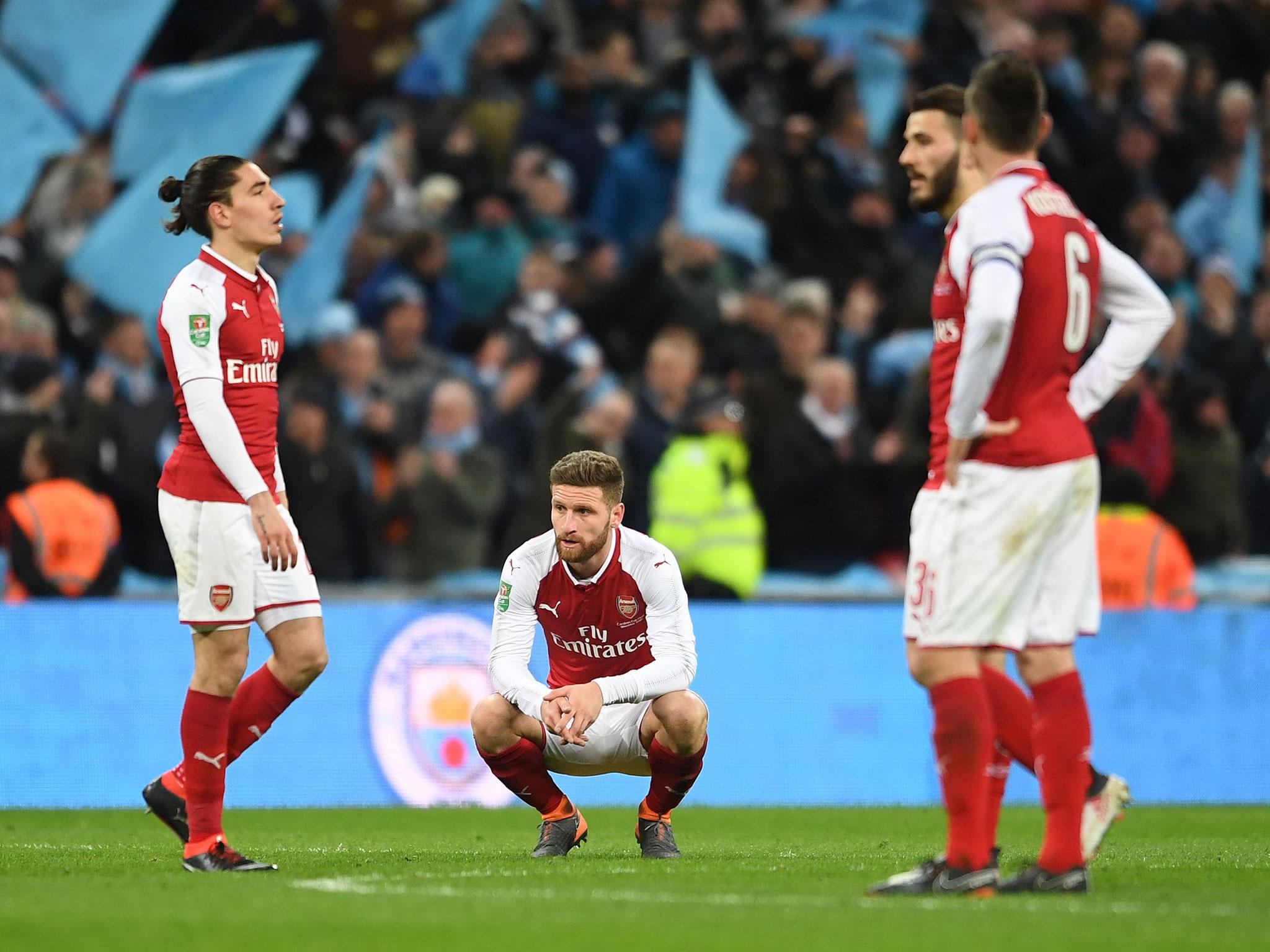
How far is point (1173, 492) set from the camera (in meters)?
12.8

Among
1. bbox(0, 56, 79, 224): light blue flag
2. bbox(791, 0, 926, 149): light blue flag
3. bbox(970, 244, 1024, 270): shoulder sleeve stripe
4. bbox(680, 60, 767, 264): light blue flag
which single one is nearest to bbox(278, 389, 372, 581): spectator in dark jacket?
bbox(0, 56, 79, 224): light blue flag

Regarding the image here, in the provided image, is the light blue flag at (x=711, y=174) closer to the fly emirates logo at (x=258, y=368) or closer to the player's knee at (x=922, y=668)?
the fly emirates logo at (x=258, y=368)

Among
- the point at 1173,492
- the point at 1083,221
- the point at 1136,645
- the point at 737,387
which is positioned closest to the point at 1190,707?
the point at 1136,645

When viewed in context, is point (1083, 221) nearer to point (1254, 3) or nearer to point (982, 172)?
point (982, 172)

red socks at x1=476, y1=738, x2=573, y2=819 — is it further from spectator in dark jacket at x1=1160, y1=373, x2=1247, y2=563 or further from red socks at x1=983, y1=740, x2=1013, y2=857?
spectator in dark jacket at x1=1160, y1=373, x2=1247, y2=563

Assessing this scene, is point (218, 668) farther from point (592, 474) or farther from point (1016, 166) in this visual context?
point (1016, 166)

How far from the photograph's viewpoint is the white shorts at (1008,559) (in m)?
5.39

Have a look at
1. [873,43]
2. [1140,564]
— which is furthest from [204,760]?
[873,43]

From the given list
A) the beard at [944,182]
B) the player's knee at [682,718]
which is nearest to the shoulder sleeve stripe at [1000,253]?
the beard at [944,182]

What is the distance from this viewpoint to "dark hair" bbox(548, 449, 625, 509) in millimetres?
6840

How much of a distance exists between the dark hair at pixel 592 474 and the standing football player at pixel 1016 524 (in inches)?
62.3

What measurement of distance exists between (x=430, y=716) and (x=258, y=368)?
162 inches

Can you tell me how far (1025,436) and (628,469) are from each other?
258 inches

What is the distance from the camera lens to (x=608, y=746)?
717 cm
